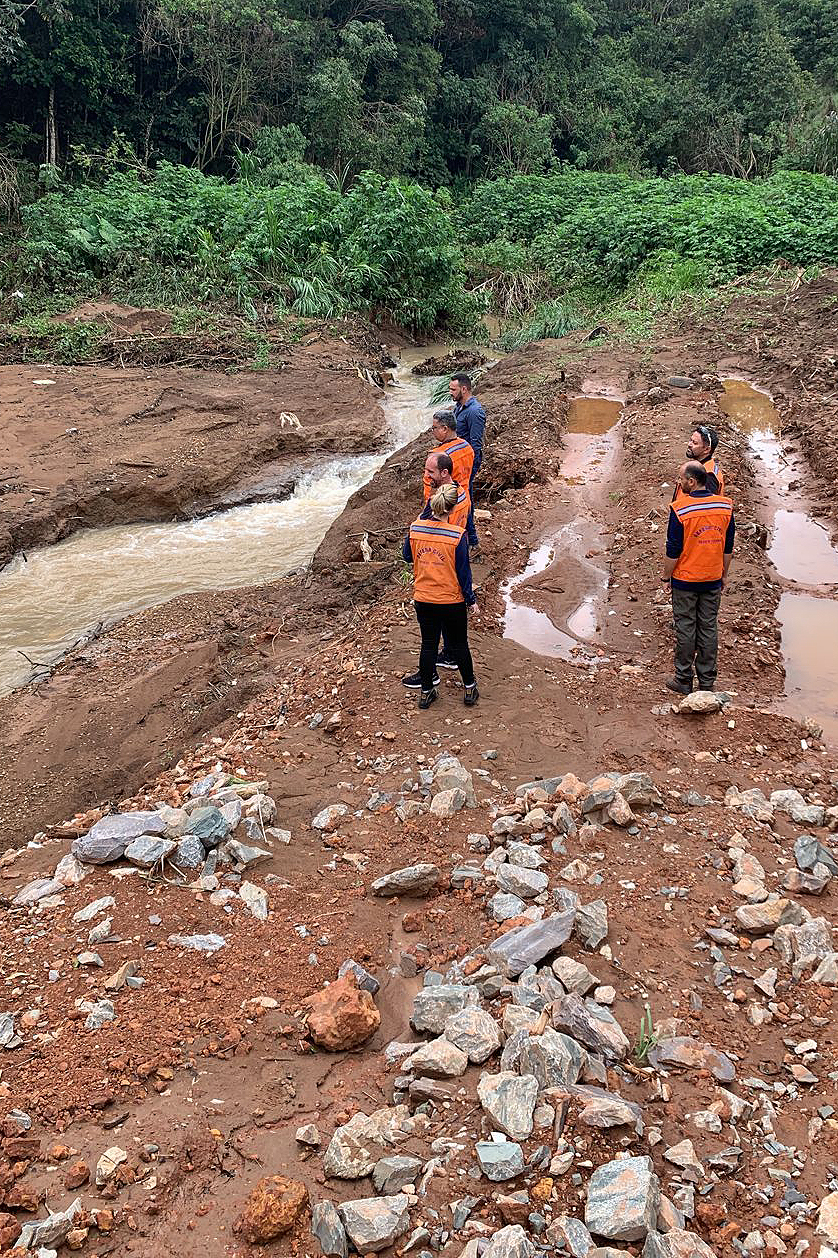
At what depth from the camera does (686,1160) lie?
2.72 m

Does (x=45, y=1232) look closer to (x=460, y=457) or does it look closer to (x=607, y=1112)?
(x=607, y=1112)

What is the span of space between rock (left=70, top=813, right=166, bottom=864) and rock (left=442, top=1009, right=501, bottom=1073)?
6.28 feet

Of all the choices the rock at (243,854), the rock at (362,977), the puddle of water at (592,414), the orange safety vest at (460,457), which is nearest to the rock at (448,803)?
A: the rock at (243,854)

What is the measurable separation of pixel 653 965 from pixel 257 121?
26192 millimetres

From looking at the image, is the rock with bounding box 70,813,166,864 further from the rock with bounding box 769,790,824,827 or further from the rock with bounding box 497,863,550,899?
the rock with bounding box 769,790,824,827

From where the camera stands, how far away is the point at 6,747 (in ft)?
22.2

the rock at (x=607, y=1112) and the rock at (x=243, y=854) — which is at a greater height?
the rock at (x=607, y=1112)

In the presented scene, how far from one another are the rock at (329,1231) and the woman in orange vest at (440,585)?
3.39m

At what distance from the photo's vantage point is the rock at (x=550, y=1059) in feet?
9.56

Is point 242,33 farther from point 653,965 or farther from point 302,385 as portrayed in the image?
point 653,965

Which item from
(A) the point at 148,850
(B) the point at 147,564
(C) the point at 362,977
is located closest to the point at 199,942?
(A) the point at 148,850

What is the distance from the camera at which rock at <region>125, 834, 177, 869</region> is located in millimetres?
4156

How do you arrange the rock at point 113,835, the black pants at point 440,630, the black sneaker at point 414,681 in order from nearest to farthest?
the rock at point 113,835, the black pants at point 440,630, the black sneaker at point 414,681

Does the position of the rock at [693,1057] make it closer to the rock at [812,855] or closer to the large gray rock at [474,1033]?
the large gray rock at [474,1033]
